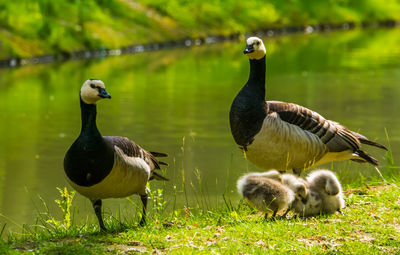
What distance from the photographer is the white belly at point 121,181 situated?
772 centimetres

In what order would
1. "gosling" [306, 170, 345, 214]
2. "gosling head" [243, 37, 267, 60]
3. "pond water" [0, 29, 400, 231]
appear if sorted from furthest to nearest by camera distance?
"pond water" [0, 29, 400, 231], "gosling head" [243, 37, 267, 60], "gosling" [306, 170, 345, 214]

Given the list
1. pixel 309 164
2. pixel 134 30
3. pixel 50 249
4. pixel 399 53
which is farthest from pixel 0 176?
pixel 134 30

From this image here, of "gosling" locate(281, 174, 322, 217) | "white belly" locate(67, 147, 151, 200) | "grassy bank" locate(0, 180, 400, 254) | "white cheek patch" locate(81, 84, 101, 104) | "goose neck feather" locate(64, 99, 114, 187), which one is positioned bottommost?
"grassy bank" locate(0, 180, 400, 254)

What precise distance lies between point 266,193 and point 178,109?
17139 millimetres

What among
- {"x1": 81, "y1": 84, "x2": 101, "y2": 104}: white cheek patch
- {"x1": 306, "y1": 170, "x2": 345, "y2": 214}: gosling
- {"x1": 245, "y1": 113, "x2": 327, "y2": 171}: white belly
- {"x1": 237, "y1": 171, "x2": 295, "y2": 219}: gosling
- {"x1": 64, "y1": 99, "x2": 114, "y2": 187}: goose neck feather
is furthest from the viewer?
{"x1": 245, "y1": 113, "x2": 327, "y2": 171}: white belly

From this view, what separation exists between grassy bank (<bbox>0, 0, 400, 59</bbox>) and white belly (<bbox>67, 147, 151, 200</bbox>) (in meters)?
34.1

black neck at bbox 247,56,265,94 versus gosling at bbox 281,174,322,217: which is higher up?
black neck at bbox 247,56,265,94

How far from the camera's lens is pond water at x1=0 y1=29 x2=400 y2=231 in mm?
13820

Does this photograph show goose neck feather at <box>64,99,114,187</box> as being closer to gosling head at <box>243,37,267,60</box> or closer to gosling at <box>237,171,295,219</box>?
gosling at <box>237,171,295,219</box>

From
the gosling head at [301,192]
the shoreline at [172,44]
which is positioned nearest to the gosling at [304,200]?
the gosling head at [301,192]

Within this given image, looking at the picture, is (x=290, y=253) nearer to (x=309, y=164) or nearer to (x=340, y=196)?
(x=340, y=196)

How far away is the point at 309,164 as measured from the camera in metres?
9.68

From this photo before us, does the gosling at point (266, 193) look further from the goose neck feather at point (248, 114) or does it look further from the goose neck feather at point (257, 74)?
the goose neck feather at point (257, 74)

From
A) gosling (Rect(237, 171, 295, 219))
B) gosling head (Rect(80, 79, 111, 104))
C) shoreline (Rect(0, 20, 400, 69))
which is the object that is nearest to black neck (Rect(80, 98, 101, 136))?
gosling head (Rect(80, 79, 111, 104))
